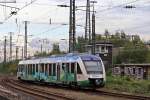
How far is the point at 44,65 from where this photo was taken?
145 feet

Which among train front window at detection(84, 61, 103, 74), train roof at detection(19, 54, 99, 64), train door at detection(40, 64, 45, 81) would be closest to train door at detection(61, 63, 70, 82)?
train roof at detection(19, 54, 99, 64)

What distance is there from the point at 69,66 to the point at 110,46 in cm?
7607

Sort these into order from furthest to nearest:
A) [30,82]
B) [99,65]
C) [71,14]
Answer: [30,82] → [71,14] → [99,65]

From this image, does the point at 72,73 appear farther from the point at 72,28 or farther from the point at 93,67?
the point at 72,28

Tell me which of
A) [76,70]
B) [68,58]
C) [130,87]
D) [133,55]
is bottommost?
[133,55]

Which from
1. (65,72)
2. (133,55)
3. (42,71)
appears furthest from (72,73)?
(133,55)

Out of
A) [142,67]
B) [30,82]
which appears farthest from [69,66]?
[142,67]

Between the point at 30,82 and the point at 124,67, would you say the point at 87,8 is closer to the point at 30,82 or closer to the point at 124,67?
the point at 30,82

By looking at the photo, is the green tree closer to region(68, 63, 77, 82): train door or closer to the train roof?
the train roof

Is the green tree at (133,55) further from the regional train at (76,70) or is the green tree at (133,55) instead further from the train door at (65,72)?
the train door at (65,72)

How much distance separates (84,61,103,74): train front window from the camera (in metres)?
34.2

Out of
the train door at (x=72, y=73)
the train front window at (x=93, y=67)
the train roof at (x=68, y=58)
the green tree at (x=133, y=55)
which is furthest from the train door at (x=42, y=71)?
the green tree at (x=133, y=55)

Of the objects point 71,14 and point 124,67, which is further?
point 124,67

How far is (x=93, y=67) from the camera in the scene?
34.6 m
